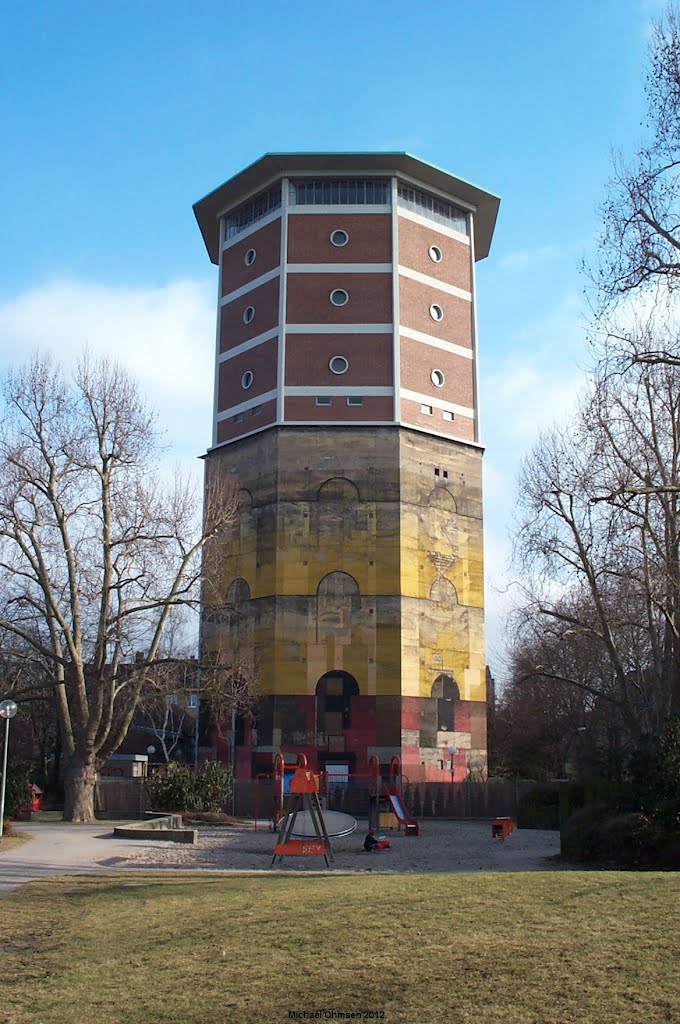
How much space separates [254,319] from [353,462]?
9.88 metres

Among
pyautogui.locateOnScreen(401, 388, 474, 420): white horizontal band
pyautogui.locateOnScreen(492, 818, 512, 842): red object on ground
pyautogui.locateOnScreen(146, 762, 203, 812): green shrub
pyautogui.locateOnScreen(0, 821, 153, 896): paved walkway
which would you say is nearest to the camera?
pyautogui.locateOnScreen(0, 821, 153, 896): paved walkway

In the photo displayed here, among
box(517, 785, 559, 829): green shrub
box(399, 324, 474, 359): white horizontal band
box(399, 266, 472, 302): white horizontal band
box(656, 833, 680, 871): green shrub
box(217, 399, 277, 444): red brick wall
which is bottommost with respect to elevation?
box(517, 785, 559, 829): green shrub

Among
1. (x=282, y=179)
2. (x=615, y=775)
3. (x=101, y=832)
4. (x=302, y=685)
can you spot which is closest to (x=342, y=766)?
(x=302, y=685)

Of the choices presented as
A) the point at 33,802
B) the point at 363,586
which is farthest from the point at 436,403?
the point at 33,802

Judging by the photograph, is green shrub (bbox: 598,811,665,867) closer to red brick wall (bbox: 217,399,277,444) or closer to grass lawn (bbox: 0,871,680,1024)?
grass lawn (bbox: 0,871,680,1024)

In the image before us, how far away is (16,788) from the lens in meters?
29.3

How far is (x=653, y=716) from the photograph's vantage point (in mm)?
33156

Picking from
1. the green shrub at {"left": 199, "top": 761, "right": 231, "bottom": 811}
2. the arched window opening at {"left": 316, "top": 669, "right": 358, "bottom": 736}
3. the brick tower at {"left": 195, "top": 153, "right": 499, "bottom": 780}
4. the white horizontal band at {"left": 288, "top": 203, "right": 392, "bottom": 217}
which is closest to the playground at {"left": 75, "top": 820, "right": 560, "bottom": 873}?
the green shrub at {"left": 199, "top": 761, "right": 231, "bottom": 811}

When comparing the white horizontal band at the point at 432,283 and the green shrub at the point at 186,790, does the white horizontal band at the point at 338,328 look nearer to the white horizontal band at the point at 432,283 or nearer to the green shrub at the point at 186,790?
the white horizontal band at the point at 432,283

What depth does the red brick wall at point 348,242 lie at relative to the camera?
170ft

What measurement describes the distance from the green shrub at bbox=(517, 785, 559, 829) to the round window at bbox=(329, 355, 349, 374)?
2216 cm

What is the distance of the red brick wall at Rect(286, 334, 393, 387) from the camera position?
A: 50.1 metres

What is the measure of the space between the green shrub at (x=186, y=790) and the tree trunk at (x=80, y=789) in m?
1.97

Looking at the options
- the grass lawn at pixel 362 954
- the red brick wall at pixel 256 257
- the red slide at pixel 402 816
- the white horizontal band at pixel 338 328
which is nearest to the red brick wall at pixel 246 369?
the white horizontal band at pixel 338 328
